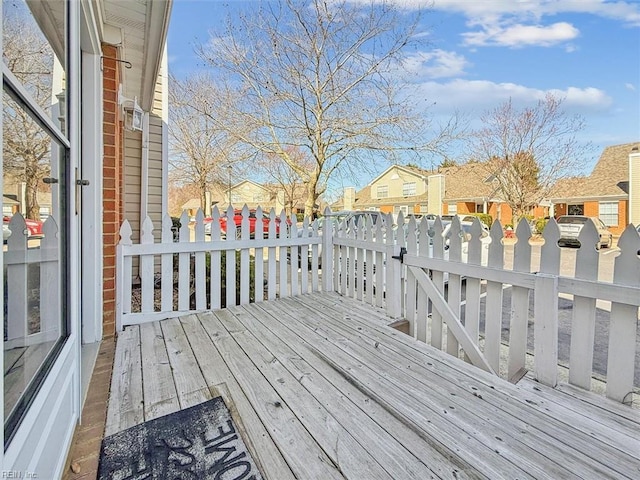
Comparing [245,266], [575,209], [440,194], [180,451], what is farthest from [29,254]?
[440,194]

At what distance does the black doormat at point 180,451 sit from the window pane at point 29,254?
1.63 feet

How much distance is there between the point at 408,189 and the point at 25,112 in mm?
26858

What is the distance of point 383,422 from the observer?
154 centimetres

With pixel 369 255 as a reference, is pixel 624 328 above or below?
below

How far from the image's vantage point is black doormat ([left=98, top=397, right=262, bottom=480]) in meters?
1.25

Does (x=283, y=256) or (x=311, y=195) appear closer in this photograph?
(x=283, y=256)

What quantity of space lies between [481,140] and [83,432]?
16.9 metres

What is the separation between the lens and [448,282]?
8.34ft

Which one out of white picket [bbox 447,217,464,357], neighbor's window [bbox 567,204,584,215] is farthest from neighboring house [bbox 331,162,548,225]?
white picket [bbox 447,217,464,357]

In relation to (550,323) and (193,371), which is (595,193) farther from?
(193,371)

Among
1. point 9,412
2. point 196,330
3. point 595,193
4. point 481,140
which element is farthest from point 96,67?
point 595,193

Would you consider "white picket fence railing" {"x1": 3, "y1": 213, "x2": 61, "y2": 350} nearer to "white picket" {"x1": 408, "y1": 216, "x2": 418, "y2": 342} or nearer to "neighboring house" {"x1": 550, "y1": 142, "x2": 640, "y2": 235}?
"white picket" {"x1": 408, "y1": 216, "x2": 418, "y2": 342}

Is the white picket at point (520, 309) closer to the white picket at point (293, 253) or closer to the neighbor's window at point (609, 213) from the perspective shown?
the white picket at point (293, 253)

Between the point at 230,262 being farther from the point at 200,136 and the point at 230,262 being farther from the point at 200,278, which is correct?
the point at 200,136
